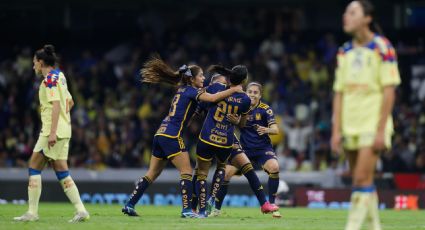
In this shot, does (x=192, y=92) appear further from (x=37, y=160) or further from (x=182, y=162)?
(x=37, y=160)

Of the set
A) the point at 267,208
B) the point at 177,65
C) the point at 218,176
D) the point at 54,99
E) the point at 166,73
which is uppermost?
the point at 177,65

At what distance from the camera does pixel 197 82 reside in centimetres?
1457

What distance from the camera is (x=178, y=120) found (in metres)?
14.5

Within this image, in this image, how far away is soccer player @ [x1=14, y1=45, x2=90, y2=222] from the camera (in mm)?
12844

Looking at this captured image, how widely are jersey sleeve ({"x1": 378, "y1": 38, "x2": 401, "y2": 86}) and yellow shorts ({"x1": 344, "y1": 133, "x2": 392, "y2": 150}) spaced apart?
55 centimetres

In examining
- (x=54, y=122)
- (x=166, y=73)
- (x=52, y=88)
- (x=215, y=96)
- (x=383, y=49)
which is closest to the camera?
(x=383, y=49)

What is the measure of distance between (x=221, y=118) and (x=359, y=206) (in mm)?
5539

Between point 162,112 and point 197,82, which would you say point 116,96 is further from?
point 197,82

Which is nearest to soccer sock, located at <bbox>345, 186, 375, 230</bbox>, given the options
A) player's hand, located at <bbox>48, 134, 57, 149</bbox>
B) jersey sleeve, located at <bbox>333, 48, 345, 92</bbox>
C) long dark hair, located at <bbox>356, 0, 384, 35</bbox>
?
jersey sleeve, located at <bbox>333, 48, 345, 92</bbox>

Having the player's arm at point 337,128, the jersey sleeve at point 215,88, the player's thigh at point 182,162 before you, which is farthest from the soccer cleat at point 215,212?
the player's arm at point 337,128

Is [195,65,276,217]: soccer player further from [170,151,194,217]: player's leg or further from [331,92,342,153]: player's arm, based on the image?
[331,92,342,153]: player's arm

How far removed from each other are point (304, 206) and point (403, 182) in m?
3.37

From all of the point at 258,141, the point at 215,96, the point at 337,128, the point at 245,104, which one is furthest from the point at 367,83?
the point at 258,141

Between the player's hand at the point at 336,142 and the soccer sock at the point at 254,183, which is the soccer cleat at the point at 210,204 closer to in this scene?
the soccer sock at the point at 254,183
